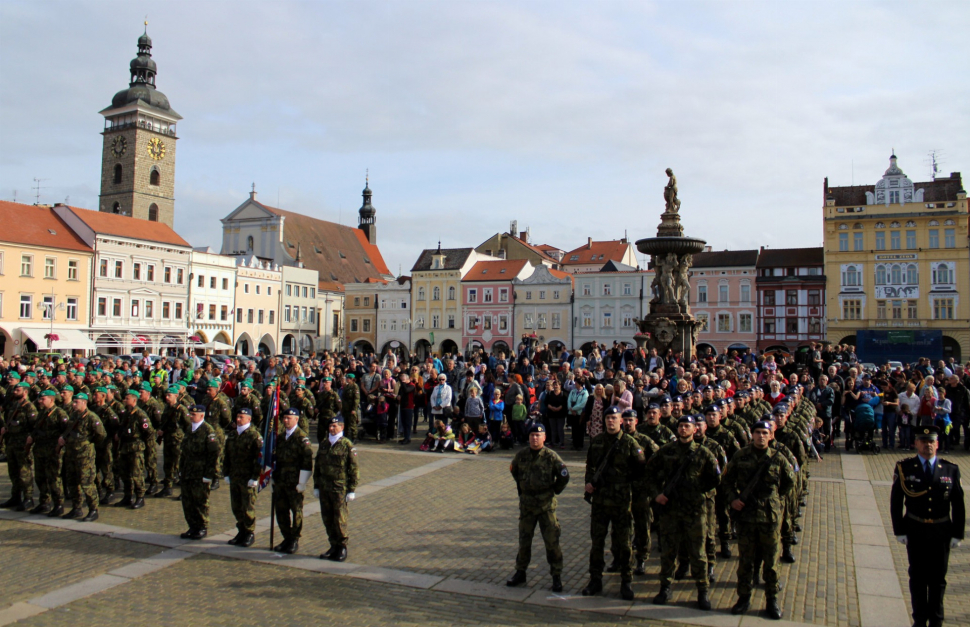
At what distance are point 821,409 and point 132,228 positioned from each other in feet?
176

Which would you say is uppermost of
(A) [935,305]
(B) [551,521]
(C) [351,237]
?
(C) [351,237]

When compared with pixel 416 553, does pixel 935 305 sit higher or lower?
higher

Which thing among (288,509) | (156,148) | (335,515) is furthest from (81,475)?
(156,148)

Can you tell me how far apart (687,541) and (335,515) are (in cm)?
403

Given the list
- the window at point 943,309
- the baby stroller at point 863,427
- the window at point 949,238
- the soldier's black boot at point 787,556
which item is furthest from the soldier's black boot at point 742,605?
the window at point 949,238

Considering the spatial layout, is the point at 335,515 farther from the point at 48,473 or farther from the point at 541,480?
the point at 48,473

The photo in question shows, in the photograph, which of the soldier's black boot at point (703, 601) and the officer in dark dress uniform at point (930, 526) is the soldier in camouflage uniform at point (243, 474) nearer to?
the soldier's black boot at point (703, 601)

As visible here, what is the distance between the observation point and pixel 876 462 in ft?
52.9

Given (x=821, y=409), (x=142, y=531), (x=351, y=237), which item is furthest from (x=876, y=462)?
(x=351, y=237)

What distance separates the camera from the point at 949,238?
5750 centimetres

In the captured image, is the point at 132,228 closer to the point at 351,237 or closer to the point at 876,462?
the point at 351,237

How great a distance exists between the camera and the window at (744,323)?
2393 inches

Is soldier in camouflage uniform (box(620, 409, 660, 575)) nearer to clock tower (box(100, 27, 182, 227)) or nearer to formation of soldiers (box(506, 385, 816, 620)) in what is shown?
formation of soldiers (box(506, 385, 816, 620))

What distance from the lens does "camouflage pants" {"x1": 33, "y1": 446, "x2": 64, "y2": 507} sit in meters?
11.3
